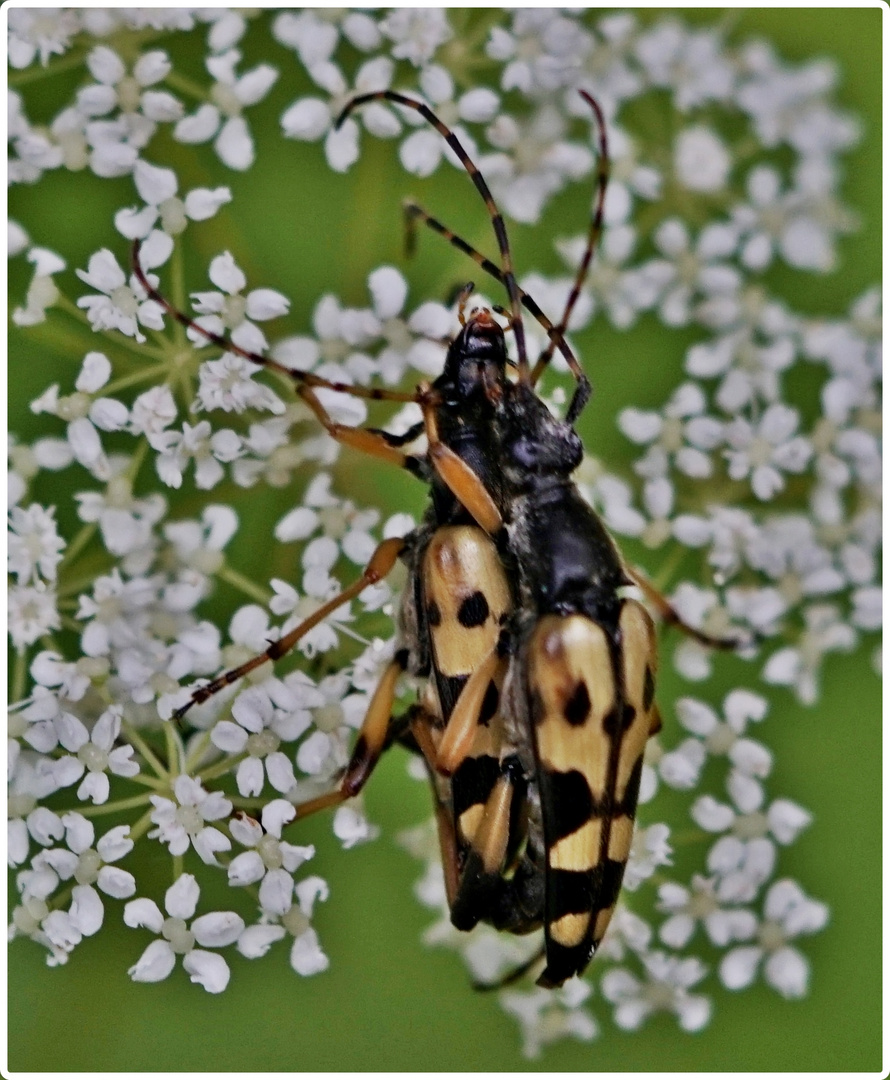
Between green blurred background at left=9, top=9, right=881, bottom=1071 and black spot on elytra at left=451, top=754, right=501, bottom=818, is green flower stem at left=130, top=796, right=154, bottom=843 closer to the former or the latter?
green blurred background at left=9, top=9, right=881, bottom=1071

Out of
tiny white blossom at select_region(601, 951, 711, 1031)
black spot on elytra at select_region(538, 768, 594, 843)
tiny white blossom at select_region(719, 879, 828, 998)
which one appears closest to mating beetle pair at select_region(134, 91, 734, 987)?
black spot on elytra at select_region(538, 768, 594, 843)

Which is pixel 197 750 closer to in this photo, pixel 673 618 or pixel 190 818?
pixel 190 818

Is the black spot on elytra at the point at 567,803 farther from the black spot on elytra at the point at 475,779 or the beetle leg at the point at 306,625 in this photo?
the beetle leg at the point at 306,625

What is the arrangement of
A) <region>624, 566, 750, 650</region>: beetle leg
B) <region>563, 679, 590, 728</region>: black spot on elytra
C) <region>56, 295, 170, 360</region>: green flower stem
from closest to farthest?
1. <region>563, 679, 590, 728</region>: black spot on elytra
2. <region>56, 295, 170, 360</region>: green flower stem
3. <region>624, 566, 750, 650</region>: beetle leg

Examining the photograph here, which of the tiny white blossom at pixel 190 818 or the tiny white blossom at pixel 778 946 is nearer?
the tiny white blossom at pixel 190 818

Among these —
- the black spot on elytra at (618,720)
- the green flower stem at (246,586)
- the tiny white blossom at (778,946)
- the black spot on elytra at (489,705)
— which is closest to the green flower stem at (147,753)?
the green flower stem at (246,586)

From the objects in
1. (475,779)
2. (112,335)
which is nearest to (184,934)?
(475,779)
